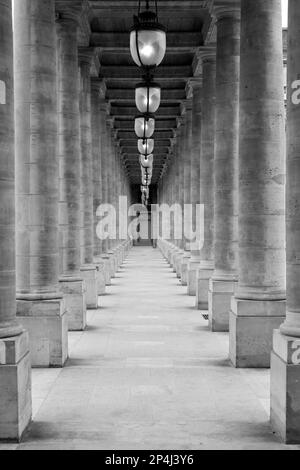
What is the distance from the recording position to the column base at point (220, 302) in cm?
1659

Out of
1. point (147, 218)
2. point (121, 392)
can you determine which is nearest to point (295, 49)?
point (121, 392)

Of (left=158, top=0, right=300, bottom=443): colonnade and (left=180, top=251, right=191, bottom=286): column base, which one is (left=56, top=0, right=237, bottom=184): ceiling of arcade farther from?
(left=180, top=251, right=191, bottom=286): column base

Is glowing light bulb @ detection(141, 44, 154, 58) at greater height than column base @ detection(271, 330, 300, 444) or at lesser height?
greater

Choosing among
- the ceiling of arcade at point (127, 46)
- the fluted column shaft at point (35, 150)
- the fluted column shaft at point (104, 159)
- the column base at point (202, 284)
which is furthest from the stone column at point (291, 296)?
the fluted column shaft at point (104, 159)

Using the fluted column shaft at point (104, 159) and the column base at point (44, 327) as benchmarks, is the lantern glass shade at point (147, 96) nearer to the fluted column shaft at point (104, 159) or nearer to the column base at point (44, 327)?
the column base at point (44, 327)

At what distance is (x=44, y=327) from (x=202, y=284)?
922cm

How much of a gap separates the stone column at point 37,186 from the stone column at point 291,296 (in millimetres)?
5463

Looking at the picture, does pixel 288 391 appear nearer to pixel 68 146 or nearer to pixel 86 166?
pixel 68 146

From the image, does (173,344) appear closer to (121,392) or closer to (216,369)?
(216,369)

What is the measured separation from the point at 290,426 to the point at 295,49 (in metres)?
5.04

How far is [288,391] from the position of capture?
8117mm

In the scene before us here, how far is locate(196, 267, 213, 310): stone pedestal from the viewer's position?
20.9 metres

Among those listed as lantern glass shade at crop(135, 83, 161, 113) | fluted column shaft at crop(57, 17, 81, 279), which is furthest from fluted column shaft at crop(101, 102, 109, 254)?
lantern glass shade at crop(135, 83, 161, 113)

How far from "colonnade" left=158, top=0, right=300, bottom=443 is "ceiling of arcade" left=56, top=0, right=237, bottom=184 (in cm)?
125
